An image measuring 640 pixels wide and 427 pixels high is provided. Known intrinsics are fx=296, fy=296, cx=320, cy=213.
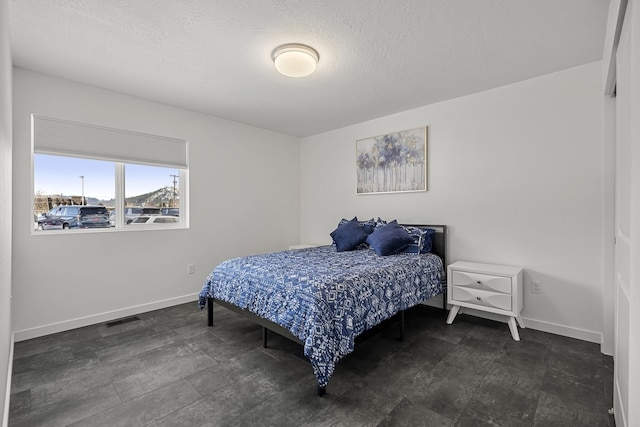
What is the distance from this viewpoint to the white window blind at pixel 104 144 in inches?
115

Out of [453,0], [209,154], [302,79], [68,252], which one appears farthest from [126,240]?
[453,0]

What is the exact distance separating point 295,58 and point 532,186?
2.63 metres

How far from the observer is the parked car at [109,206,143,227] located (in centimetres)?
341

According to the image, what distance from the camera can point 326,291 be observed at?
209cm

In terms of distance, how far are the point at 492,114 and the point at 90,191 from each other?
4.51 meters

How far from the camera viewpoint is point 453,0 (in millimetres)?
1899

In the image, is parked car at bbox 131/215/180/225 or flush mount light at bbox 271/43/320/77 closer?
flush mount light at bbox 271/43/320/77

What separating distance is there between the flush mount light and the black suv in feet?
8.45

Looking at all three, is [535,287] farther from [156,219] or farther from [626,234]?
[156,219]

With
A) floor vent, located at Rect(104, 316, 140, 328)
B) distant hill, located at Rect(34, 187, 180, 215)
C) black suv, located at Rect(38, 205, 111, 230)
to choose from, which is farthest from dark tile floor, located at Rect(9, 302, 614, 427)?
distant hill, located at Rect(34, 187, 180, 215)

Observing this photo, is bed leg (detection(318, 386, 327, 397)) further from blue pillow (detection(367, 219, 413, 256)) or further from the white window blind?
the white window blind

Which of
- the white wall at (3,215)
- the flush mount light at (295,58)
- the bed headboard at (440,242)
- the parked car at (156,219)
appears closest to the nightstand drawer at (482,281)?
the bed headboard at (440,242)

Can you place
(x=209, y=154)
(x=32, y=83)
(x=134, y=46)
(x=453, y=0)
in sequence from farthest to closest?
(x=209, y=154)
(x=32, y=83)
(x=134, y=46)
(x=453, y=0)

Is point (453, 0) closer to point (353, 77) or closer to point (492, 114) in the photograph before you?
point (353, 77)
